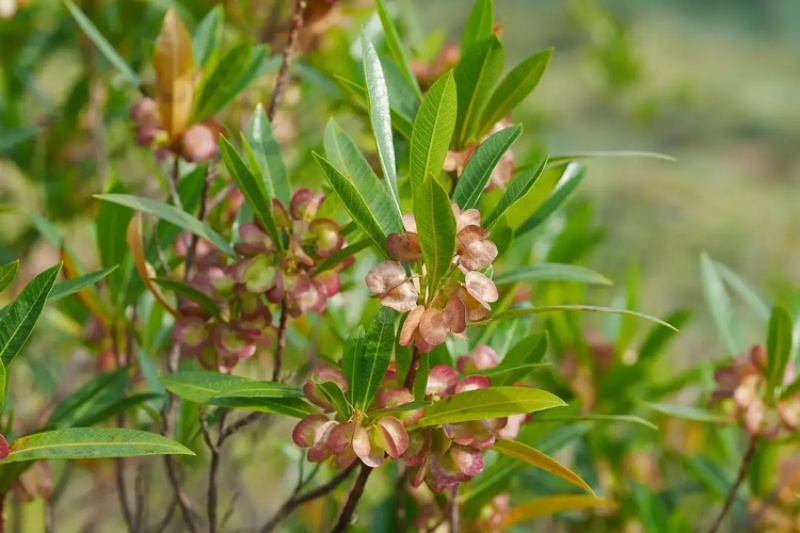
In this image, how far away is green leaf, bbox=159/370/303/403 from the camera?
2.28 feet

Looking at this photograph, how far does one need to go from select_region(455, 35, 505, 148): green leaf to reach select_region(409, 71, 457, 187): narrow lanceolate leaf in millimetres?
159

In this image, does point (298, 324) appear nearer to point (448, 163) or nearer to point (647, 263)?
point (448, 163)

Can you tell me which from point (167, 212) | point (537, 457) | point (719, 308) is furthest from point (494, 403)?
point (719, 308)

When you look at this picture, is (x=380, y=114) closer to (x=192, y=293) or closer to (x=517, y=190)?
(x=517, y=190)

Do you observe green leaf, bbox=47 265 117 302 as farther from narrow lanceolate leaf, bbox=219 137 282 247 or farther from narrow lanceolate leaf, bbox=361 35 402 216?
narrow lanceolate leaf, bbox=361 35 402 216

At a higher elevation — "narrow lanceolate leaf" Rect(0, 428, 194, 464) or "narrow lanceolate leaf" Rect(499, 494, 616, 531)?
"narrow lanceolate leaf" Rect(0, 428, 194, 464)

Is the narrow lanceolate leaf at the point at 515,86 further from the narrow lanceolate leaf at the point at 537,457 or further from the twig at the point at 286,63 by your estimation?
the narrow lanceolate leaf at the point at 537,457

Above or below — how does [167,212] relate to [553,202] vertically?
above

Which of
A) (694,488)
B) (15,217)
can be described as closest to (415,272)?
(694,488)

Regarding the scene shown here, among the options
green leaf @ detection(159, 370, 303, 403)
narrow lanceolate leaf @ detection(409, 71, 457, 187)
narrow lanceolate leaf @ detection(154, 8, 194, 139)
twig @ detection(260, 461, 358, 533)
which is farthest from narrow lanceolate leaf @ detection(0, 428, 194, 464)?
narrow lanceolate leaf @ detection(154, 8, 194, 139)

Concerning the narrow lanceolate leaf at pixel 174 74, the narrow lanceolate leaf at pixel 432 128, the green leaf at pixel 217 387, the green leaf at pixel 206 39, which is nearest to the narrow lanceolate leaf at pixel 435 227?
the narrow lanceolate leaf at pixel 432 128

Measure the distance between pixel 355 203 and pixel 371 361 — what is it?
0.12m

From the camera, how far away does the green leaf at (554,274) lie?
83 cm

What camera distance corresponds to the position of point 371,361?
0.70 metres
